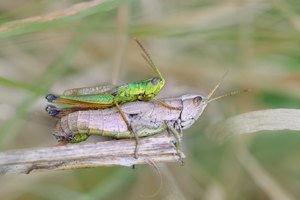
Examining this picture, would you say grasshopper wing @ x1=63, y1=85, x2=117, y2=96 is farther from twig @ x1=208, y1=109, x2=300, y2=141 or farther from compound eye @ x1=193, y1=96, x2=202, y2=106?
twig @ x1=208, y1=109, x2=300, y2=141

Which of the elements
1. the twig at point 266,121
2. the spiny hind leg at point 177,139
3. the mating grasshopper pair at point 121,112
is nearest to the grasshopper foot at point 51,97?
the mating grasshopper pair at point 121,112

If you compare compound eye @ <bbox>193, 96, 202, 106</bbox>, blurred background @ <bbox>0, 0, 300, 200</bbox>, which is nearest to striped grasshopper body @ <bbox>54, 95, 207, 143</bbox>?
compound eye @ <bbox>193, 96, 202, 106</bbox>

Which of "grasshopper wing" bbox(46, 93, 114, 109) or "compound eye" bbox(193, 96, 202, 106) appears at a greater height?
"grasshopper wing" bbox(46, 93, 114, 109)

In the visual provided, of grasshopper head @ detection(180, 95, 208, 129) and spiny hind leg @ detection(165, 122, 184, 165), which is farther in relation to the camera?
grasshopper head @ detection(180, 95, 208, 129)

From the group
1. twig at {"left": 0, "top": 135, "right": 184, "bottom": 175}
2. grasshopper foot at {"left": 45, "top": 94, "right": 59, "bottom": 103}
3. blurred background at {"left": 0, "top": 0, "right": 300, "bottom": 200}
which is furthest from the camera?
blurred background at {"left": 0, "top": 0, "right": 300, "bottom": 200}

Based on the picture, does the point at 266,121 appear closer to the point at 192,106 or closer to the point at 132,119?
the point at 192,106

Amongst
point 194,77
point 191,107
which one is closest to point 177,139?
point 191,107
